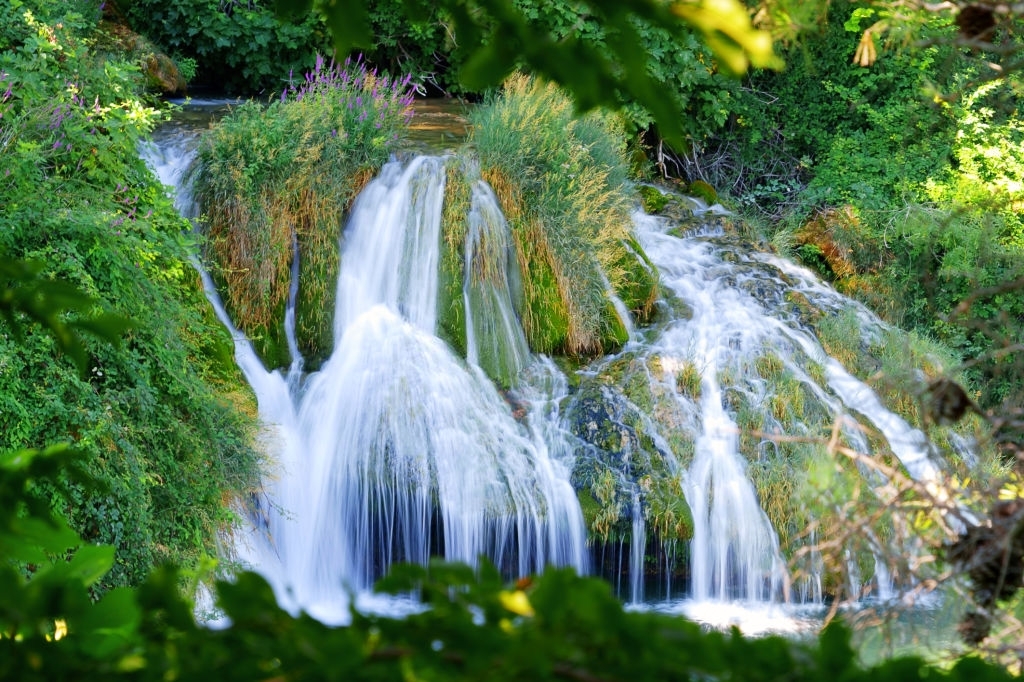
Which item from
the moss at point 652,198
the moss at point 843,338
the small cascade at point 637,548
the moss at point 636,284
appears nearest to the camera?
the small cascade at point 637,548

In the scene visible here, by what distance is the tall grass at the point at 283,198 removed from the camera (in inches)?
273

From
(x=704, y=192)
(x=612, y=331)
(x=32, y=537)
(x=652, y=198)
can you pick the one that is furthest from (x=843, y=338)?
(x=32, y=537)

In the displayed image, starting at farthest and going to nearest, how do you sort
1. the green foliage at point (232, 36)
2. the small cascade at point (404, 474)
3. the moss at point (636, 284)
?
the green foliage at point (232, 36) < the moss at point (636, 284) < the small cascade at point (404, 474)

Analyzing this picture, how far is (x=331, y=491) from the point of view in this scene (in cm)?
631

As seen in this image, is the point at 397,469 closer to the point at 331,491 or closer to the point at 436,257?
the point at 331,491

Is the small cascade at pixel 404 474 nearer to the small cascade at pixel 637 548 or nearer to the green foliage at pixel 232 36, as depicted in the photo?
the small cascade at pixel 637 548

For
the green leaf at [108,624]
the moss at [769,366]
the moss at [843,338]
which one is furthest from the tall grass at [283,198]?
the green leaf at [108,624]

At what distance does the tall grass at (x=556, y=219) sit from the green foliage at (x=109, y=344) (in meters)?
2.39

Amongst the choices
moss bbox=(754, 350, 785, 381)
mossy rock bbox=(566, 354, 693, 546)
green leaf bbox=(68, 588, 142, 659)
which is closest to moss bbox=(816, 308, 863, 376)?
moss bbox=(754, 350, 785, 381)

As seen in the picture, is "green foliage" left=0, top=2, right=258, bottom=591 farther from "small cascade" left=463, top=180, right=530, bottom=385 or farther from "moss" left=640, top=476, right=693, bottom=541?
"moss" left=640, top=476, right=693, bottom=541

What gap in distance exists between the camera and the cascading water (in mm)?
6234

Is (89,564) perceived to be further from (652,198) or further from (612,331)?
(652,198)

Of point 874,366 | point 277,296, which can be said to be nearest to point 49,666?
Result: point 277,296

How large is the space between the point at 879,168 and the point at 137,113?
7.89m
